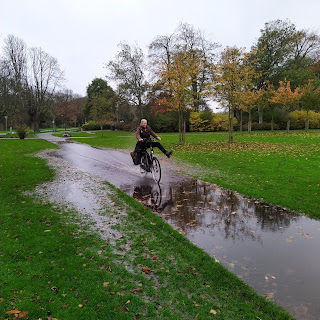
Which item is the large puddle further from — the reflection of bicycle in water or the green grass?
the green grass

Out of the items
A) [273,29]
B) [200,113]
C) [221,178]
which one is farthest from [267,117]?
[221,178]

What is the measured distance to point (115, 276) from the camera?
3.61m

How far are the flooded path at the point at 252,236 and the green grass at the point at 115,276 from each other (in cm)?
32

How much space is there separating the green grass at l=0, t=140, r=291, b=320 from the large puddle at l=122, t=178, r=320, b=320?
0.30m

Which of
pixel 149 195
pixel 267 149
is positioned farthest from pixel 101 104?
pixel 149 195

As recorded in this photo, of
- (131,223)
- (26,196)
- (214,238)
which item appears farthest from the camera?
(26,196)

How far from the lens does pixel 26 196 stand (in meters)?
7.29

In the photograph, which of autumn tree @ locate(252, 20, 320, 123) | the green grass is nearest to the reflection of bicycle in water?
the green grass

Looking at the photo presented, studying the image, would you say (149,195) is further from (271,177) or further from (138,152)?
(271,177)

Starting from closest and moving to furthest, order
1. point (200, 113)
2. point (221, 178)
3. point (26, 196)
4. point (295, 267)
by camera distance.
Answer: point (295, 267) → point (26, 196) → point (221, 178) → point (200, 113)

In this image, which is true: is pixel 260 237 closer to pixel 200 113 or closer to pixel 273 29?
pixel 200 113

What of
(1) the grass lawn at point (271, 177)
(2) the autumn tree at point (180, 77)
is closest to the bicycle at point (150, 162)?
(1) the grass lawn at point (271, 177)

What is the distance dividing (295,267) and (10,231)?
4.94m

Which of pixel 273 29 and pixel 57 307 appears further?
pixel 273 29
